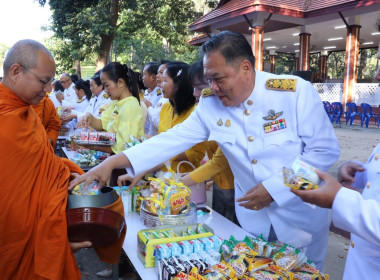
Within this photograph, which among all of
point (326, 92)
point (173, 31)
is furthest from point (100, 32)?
point (326, 92)

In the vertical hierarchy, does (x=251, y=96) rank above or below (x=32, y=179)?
above

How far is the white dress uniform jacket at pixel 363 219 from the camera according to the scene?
103cm

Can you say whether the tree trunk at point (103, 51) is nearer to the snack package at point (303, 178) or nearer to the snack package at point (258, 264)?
the snack package at point (258, 264)

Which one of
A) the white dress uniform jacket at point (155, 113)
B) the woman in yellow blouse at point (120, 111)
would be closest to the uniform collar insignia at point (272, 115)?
the woman in yellow blouse at point (120, 111)

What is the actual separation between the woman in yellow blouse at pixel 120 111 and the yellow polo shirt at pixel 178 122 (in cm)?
32

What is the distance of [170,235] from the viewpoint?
174 cm

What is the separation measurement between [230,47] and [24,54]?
1052 mm

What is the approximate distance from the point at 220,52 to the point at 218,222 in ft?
3.49

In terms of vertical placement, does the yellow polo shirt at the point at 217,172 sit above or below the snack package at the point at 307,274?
above

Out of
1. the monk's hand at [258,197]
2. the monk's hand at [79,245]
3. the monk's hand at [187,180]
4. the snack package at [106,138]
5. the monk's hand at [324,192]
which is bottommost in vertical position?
the monk's hand at [79,245]

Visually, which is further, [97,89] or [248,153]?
[97,89]

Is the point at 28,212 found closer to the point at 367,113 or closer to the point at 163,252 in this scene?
the point at 163,252

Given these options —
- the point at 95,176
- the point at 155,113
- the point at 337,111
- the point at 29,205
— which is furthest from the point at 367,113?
the point at 29,205

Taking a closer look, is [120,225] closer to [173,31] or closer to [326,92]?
[326,92]
